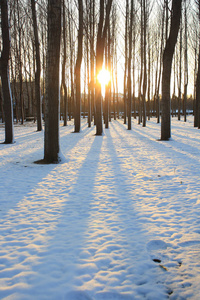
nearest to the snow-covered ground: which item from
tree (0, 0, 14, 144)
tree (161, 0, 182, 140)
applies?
tree (0, 0, 14, 144)

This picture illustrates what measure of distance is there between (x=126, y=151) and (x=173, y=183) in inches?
159

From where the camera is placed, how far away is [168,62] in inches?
410

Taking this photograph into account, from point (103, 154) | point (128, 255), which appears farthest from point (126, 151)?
point (128, 255)

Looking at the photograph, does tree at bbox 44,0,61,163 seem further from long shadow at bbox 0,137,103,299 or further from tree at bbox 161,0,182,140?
tree at bbox 161,0,182,140

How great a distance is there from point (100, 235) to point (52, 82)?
4.92m

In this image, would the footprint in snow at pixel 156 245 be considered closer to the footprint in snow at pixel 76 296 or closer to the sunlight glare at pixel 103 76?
the footprint in snow at pixel 76 296

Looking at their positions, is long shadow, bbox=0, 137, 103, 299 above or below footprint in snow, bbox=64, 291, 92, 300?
above

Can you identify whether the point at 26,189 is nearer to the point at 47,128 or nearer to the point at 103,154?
the point at 47,128

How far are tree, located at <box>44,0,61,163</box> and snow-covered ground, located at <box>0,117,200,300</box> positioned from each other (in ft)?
4.34

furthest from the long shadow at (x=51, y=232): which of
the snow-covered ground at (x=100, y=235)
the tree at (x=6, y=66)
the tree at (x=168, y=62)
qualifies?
the tree at (x=168, y=62)

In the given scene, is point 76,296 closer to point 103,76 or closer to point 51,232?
point 51,232

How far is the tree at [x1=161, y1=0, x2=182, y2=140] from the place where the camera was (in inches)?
387

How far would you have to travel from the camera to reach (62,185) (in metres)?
4.80

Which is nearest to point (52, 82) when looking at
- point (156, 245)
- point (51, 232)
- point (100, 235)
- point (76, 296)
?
point (51, 232)
